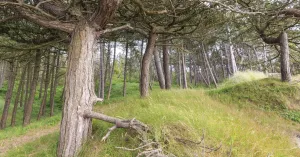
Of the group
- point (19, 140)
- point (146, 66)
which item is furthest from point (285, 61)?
point (19, 140)

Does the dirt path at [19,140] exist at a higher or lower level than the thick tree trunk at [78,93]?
lower

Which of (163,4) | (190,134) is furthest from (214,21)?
(190,134)

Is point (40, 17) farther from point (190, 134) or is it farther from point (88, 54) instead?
point (190, 134)

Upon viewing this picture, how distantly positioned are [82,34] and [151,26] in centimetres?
256

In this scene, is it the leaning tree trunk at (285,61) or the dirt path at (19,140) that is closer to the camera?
the dirt path at (19,140)

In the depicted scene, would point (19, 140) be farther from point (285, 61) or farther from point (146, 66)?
point (285, 61)

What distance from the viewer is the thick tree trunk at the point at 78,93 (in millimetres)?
3084

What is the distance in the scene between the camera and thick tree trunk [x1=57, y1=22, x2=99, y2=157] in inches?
121

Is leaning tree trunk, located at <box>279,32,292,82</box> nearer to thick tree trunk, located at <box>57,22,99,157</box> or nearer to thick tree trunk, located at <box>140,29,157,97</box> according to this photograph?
thick tree trunk, located at <box>140,29,157,97</box>

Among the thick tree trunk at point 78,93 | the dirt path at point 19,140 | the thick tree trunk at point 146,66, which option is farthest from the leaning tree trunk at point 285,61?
the dirt path at point 19,140


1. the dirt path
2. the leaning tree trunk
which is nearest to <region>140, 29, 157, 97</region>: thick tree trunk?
the dirt path

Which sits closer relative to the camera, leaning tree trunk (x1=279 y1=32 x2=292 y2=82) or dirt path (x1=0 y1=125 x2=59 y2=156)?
dirt path (x1=0 y1=125 x2=59 y2=156)

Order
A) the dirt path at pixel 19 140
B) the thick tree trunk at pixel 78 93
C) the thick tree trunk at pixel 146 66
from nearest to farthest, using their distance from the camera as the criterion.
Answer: the thick tree trunk at pixel 78 93, the dirt path at pixel 19 140, the thick tree trunk at pixel 146 66

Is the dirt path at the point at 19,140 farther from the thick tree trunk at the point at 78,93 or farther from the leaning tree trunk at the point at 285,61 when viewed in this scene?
the leaning tree trunk at the point at 285,61
